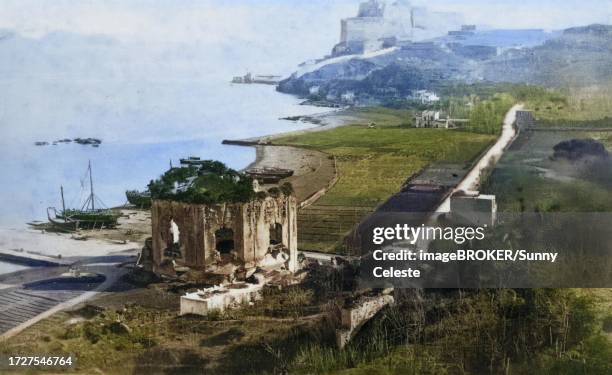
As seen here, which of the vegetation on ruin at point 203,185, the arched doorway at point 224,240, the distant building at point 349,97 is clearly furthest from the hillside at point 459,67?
the arched doorway at point 224,240

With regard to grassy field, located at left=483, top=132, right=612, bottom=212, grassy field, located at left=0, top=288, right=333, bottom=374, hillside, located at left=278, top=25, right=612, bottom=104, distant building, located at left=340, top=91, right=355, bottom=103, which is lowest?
grassy field, located at left=0, top=288, right=333, bottom=374

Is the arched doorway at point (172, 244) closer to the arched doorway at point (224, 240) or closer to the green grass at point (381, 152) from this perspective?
the arched doorway at point (224, 240)

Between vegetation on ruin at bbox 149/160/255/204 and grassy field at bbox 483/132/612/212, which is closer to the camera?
grassy field at bbox 483/132/612/212

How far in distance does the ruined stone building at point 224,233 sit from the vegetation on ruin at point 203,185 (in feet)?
0.18

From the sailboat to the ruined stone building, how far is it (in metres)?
0.44

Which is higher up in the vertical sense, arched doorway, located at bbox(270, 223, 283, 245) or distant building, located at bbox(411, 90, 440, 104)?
distant building, located at bbox(411, 90, 440, 104)

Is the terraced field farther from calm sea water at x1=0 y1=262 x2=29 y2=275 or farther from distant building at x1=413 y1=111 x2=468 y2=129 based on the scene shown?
calm sea water at x1=0 y1=262 x2=29 y2=275

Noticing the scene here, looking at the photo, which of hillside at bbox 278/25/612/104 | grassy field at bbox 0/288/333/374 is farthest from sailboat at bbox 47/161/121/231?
hillside at bbox 278/25/612/104

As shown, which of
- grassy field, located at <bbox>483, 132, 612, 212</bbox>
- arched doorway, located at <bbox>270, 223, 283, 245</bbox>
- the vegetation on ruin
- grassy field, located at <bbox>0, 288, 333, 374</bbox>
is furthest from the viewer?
arched doorway, located at <bbox>270, 223, 283, 245</bbox>

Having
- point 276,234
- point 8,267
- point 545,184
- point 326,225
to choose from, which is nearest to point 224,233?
point 276,234

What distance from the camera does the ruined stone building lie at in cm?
796

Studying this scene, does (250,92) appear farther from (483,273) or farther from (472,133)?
(483,273)

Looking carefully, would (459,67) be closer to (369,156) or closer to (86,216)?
(369,156)

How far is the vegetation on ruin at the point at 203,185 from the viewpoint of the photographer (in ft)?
26.1
